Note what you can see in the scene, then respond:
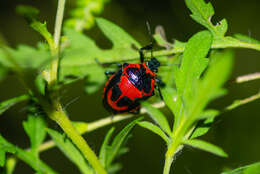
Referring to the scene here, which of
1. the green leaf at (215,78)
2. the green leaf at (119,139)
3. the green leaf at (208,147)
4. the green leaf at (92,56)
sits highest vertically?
the green leaf at (92,56)

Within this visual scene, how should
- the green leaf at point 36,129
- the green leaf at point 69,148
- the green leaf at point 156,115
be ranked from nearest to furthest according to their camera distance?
1. the green leaf at point 156,115
2. the green leaf at point 69,148
3. the green leaf at point 36,129

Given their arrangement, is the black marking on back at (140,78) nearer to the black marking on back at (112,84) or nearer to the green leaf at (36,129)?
the black marking on back at (112,84)

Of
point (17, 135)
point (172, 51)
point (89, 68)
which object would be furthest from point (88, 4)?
point (17, 135)

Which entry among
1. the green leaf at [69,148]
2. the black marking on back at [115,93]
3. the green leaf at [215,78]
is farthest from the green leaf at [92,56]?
the green leaf at [215,78]

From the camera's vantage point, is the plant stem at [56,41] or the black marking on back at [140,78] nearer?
the plant stem at [56,41]

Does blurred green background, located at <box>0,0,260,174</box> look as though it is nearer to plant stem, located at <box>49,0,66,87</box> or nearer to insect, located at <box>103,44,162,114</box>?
insect, located at <box>103,44,162,114</box>

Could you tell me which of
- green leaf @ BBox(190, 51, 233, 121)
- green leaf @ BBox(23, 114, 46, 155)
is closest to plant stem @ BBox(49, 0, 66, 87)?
green leaf @ BBox(190, 51, 233, 121)
